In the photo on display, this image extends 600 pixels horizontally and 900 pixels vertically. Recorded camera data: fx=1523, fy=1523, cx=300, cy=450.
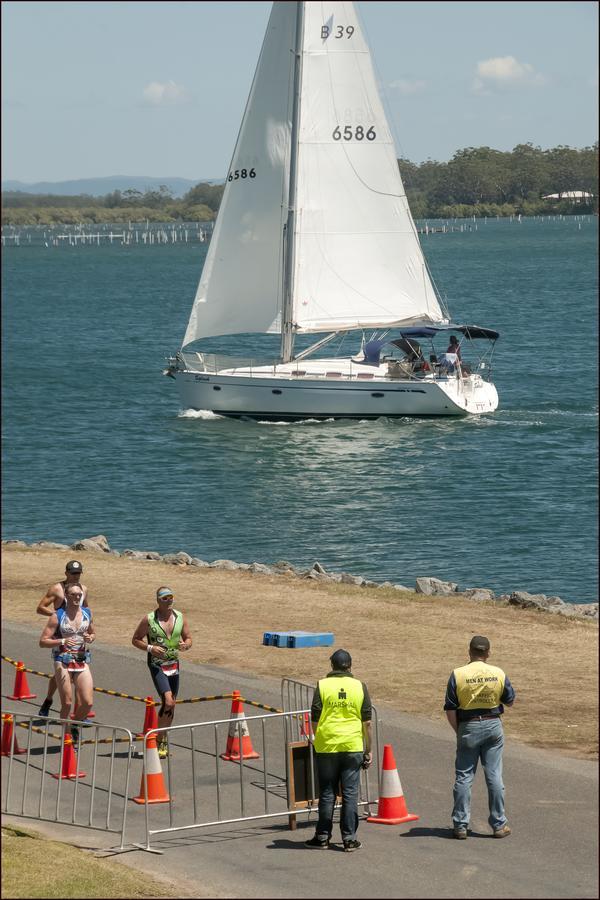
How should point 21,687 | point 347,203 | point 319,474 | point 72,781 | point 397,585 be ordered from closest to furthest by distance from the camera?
point 72,781 < point 21,687 < point 397,585 < point 319,474 < point 347,203

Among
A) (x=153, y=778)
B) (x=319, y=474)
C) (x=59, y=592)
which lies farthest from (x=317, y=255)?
(x=153, y=778)

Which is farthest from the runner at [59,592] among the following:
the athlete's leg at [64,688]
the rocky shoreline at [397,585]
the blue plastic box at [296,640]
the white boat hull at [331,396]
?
the white boat hull at [331,396]

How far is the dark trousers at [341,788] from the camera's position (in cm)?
1201

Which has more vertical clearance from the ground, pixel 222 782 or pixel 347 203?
pixel 347 203

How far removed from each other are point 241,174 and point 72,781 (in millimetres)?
41721

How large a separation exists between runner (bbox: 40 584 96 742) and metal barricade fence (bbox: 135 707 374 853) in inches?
36.8

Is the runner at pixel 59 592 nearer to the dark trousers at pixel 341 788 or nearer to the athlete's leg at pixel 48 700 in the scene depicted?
the athlete's leg at pixel 48 700

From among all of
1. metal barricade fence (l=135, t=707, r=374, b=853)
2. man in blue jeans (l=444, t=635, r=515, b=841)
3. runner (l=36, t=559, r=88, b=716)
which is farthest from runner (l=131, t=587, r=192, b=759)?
man in blue jeans (l=444, t=635, r=515, b=841)

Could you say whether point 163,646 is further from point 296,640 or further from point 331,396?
point 331,396

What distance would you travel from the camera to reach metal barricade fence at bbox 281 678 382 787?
14.3 metres

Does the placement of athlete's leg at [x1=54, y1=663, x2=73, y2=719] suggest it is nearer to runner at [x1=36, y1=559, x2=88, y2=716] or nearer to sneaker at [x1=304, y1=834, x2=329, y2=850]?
runner at [x1=36, y1=559, x2=88, y2=716]

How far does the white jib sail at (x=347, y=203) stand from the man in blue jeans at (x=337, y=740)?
42492mm

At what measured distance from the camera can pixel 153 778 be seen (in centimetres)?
1343

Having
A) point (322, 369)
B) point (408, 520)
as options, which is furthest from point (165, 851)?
point (322, 369)
